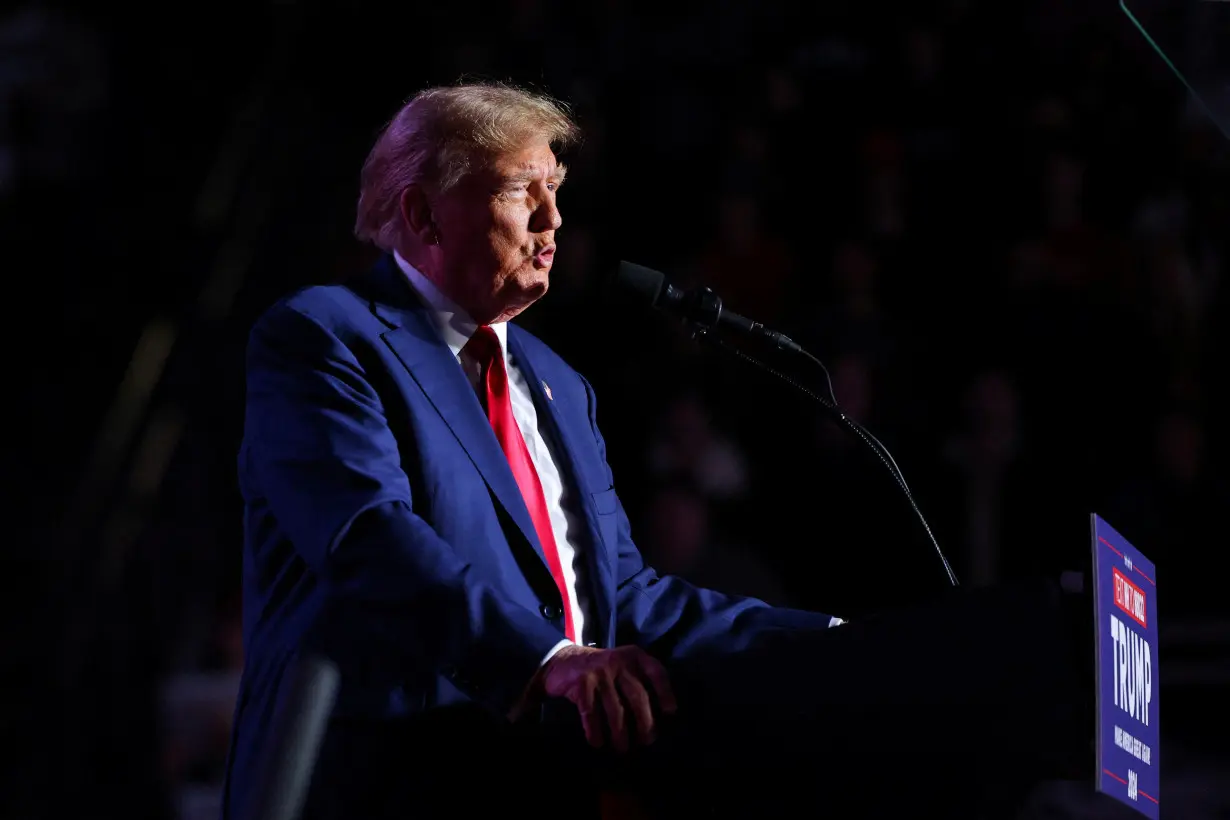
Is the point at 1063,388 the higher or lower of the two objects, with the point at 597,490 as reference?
higher

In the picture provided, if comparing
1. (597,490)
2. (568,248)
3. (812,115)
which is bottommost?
(597,490)

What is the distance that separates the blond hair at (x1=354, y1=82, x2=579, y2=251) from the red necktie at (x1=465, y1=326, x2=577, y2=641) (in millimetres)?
188

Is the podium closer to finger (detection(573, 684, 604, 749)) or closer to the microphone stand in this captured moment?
finger (detection(573, 684, 604, 749))

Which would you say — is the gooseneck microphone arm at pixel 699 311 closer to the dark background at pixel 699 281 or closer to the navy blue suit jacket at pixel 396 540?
the navy blue suit jacket at pixel 396 540

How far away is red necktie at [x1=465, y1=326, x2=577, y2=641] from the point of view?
1.90 meters

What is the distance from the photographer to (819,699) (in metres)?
1.46

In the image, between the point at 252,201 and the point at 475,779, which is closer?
the point at 475,779

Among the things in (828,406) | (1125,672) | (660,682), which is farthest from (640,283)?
(1125,672)

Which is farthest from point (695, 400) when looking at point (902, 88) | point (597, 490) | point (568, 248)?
point (597, 490)

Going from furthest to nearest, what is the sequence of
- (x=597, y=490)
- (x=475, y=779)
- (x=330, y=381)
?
1. (x=597, y=490)
2. (x=330, y=381)
3. (x=475, y=779)

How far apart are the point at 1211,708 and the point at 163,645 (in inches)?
99.8

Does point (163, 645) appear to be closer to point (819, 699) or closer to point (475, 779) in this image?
point (475, 779)

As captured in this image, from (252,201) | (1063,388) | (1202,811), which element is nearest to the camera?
(1202,811)

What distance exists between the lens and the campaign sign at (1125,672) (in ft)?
4.76
